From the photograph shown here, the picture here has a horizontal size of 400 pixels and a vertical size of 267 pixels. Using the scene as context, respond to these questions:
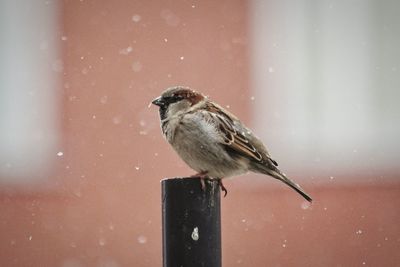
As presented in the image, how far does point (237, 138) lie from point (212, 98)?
4242 millimetres

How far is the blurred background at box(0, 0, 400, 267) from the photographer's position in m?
8.60

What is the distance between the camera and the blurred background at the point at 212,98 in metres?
8.60

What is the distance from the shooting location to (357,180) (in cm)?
873

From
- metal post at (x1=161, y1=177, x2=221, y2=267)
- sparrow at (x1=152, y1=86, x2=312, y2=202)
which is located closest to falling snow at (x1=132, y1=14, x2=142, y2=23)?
sparrow at (x1=152, y1=86, x2=312, y2=202)

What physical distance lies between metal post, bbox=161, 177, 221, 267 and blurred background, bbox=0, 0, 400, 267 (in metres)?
5.23

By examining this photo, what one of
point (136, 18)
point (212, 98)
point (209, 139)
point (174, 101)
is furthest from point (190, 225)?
point (136, 18)

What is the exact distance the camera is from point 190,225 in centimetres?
321

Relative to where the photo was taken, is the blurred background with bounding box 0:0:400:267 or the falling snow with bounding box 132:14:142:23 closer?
the blurred background with bounding box 0:0:400:267

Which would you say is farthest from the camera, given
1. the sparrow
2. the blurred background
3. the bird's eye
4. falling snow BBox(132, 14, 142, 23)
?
falling snow BBox(132, 14, 142, 23)

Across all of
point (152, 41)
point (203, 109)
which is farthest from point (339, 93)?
point (203, 109)

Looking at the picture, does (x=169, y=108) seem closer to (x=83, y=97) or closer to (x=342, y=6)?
(x=83, y=97)

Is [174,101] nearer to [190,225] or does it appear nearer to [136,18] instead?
[190,225]

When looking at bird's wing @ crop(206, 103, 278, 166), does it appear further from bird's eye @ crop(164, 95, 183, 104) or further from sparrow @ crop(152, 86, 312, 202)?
bird's eye @ crop(164, 95, 183, 104)

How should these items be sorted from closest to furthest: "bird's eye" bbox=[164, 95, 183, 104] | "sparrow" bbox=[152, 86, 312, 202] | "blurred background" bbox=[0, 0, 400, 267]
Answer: "sparrow" bbox=[152, 86, 312, 202]
"bird's eye" bbox=[164, 95, 183, 104]
"blurred background" bbox=[0, 0, 400, 267]
